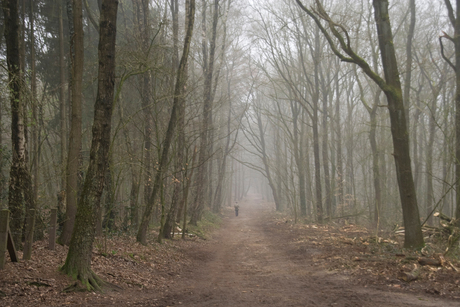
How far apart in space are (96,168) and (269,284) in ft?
13.9

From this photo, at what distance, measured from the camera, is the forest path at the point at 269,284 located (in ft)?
17.1

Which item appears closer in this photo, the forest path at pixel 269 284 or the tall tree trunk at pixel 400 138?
the forest path at pixel 269 284

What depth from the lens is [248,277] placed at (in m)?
7.63

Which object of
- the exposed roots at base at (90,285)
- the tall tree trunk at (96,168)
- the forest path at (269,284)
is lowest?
the forest path at (269,284)

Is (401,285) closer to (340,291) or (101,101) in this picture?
(340,291)

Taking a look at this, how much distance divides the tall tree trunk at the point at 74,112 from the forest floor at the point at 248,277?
2.99 ft

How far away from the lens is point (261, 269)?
8641mm

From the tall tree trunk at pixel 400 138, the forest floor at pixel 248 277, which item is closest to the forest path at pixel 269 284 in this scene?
the forest floor at pixel 248 277

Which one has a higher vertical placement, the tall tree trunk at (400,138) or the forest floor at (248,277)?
the tall tree trunk at (400,138)

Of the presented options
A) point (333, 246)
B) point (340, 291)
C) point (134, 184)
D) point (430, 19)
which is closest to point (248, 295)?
point (340, 291)

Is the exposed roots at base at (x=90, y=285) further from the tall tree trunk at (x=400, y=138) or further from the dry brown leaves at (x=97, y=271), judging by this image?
A: the tall tree trunk at (x=400, y=138)

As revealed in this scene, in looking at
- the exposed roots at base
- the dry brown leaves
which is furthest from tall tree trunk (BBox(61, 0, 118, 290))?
the dry brown leaves

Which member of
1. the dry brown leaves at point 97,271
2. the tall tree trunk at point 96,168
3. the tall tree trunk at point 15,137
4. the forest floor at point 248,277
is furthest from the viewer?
the tall tree trunk at point 15,137

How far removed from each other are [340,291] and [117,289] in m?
4.06
